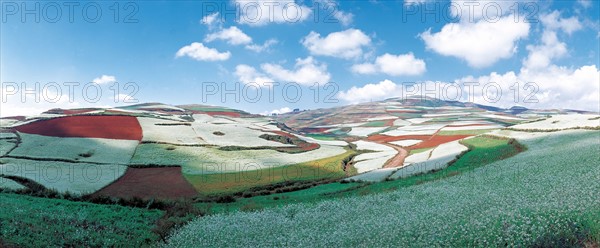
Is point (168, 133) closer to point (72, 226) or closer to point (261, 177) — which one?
point (261, 177)

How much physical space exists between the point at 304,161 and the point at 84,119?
39.4 meters

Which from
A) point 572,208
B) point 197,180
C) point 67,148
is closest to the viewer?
point 572,208

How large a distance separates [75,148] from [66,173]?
40.1 ft

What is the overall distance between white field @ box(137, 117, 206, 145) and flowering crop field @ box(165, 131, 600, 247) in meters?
44.4

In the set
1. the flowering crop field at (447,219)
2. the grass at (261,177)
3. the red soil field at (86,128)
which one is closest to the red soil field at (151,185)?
the grass at (261,177)

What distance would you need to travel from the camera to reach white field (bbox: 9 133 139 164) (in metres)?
45.2

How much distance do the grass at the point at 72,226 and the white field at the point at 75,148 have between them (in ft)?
80.9

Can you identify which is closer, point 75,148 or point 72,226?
point 72,226

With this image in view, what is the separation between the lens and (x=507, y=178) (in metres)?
20.1

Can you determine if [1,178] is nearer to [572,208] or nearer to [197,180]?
[197,180]

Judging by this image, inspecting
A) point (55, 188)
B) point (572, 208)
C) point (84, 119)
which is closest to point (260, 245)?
point (572, 208)

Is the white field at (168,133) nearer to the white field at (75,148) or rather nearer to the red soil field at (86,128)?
the red soil field at (86,128)

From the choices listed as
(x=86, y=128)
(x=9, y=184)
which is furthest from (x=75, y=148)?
(x=9, y=184)

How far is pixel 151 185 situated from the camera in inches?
1497
